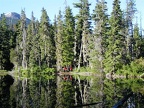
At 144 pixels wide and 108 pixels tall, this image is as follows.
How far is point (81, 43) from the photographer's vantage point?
252ft

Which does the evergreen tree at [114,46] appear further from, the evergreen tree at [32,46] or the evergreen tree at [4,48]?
the evergreen tree at [4,48]

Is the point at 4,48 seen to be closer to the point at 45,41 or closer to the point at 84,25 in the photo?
the point at 45,41

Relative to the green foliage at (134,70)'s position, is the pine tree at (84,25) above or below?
above

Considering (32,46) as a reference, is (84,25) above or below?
above

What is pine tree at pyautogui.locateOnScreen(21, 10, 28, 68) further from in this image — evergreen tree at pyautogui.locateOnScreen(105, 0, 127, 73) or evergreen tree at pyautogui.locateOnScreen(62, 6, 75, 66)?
evergreen tree at pyautogui.locateOnScreen(105, 0, 127, 73)

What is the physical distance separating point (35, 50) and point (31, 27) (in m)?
15.3

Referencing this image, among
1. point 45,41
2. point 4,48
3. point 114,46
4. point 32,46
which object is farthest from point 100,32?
point 4,48

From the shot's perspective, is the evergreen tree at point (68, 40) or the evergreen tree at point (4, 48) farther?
the evergreen tree at point (4, 48)

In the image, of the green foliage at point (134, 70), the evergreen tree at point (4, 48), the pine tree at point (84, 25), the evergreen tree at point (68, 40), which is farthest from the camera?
the evergreen tree at point (4, 48)

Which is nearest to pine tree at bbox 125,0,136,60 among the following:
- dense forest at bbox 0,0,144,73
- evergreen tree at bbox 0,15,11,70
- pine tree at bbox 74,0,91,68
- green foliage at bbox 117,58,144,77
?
dense forest at bbox 0,0,144,73

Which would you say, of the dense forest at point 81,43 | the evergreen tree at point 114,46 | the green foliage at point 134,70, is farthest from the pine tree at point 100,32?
the green foliage at point 134,70

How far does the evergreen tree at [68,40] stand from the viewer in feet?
249

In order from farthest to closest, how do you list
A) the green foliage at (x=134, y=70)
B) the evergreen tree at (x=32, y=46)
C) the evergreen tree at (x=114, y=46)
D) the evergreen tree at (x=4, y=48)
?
the evergreen tree at (x=4, y=48) < the evergreen tree at (x=32, y=46) < the evergreen tree at (x=114, y=46) < the green foliage at (x=134, y=70)

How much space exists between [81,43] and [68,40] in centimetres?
329
